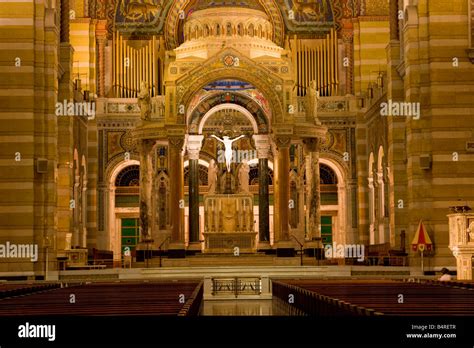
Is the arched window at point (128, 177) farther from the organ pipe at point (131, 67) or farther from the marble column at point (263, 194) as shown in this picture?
the marble column at point (263, 194)

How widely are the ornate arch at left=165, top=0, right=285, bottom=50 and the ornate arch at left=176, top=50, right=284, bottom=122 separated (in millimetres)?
8843

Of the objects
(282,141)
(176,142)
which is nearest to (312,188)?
(282,141)

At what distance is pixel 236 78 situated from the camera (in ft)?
109

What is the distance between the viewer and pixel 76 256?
32.4m

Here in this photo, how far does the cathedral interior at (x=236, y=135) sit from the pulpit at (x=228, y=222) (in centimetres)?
5

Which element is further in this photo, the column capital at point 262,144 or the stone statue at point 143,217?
the column capital at point 262,144

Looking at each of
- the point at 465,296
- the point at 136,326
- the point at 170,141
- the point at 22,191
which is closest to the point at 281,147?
the point at 170,141

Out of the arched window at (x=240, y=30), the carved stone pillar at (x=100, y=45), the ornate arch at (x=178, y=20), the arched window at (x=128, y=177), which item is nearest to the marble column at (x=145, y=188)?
the arched window at (x=240, y=30)

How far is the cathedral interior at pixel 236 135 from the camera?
2650 centimetres

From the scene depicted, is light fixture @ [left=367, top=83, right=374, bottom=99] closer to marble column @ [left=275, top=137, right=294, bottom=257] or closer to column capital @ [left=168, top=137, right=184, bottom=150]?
marble column @ [left=275, top=137, right=294, bottom=257]

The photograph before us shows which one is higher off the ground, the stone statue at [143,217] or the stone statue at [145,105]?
the stone statue at [145,105]

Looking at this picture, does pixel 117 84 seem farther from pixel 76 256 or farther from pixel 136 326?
pixel 136 326

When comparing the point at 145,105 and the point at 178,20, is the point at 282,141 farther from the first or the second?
the point at 178,20

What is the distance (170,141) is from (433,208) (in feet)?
32.6
